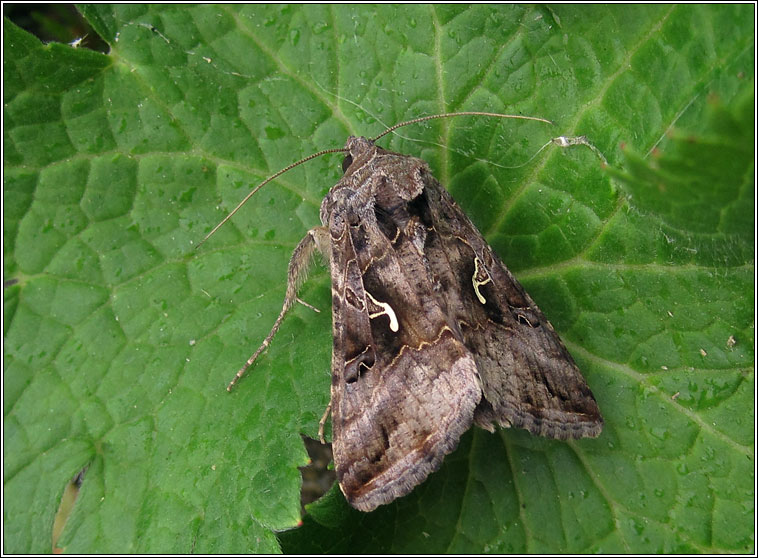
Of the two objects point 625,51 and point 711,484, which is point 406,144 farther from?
point 711,484

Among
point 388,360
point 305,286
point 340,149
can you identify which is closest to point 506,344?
point 388,360

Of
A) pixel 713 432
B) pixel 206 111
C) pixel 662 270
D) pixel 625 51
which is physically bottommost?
pixel 713 432

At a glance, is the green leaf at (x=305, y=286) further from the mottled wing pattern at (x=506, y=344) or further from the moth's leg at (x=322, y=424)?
the mottled wing pattern at (x=506, y=344)

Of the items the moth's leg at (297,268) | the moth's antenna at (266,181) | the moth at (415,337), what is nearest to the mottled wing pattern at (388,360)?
the moth at (415,337)

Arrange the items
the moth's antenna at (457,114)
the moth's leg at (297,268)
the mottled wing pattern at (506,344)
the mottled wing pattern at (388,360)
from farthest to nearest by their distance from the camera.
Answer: the moth's leg at (297,268)
the moth's antenna at (457,114)
the mottled wing pattern at (506,344)
the mottled wing pattern at (388,360)

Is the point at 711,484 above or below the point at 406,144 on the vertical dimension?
below

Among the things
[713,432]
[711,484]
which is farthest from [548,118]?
[711,484]

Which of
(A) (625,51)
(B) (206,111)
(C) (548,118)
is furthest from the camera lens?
(B) (206,111)

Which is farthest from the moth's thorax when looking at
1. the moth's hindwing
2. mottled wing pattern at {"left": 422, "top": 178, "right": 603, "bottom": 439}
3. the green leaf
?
the green leaf
